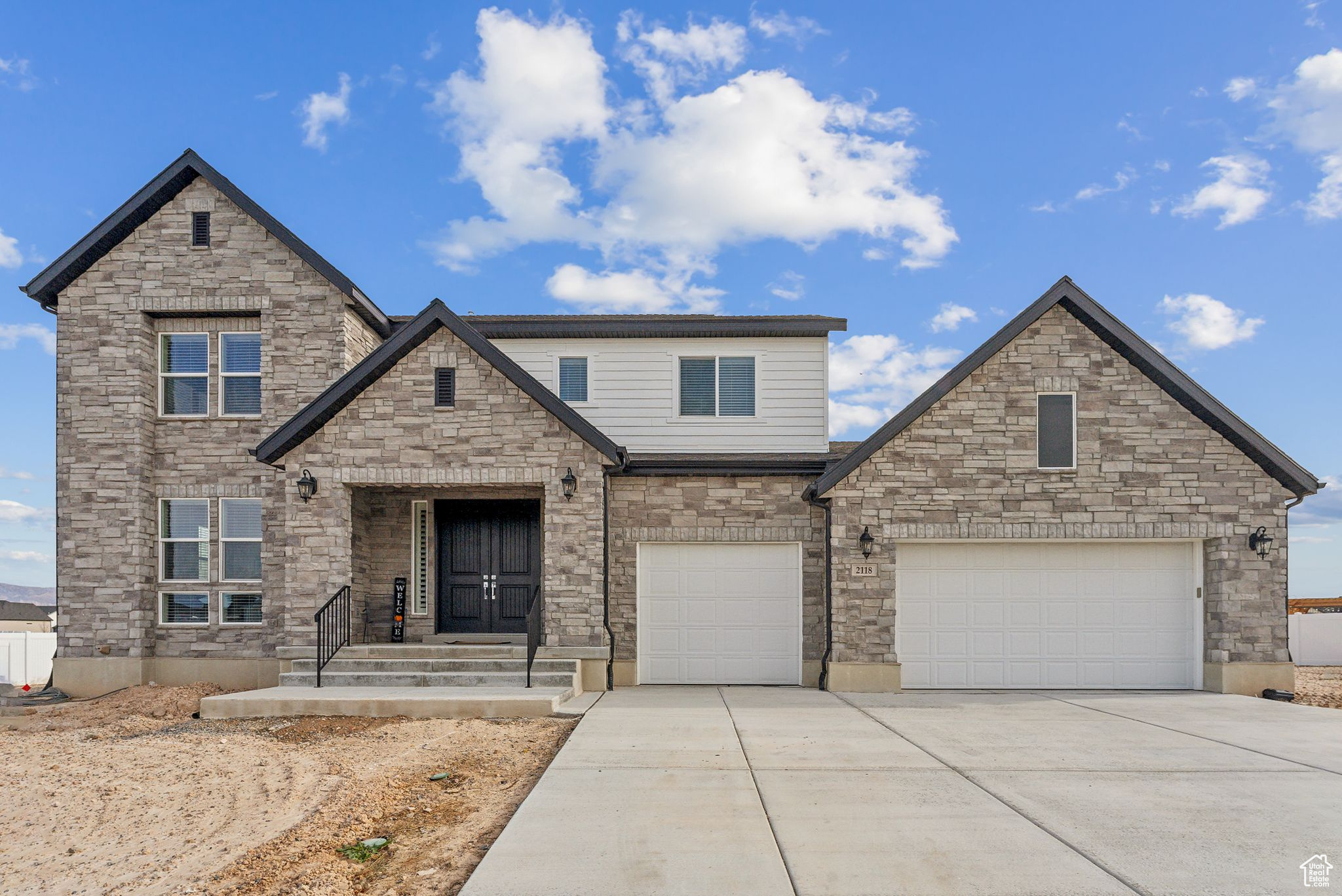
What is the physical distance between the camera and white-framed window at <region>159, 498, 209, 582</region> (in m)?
13.7

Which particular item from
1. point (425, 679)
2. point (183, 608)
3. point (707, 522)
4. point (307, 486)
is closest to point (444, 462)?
point (307, 486)

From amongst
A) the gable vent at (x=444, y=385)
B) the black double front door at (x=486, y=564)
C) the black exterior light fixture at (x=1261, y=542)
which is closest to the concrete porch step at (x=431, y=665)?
the black double front door at (x=486, y=564)

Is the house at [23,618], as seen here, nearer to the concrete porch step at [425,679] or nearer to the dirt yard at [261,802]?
the concrete porch step at [425,679]

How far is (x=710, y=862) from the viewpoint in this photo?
16.9 feet

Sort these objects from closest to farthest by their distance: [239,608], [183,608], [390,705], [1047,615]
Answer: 1. [390,705]
2. [1047,615]
3. [239,608]
4. [183,608]

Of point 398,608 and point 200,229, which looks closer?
point 398,608

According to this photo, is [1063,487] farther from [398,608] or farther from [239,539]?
[239,539]

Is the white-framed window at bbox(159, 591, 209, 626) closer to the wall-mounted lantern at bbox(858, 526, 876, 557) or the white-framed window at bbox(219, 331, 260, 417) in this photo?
the white-framed window at bbox(219, 331, 260, 417)

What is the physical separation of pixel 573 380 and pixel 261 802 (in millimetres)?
9207

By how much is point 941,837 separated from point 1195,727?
5576 mm

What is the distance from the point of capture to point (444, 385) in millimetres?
12266

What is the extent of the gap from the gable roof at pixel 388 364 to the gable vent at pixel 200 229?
4081 millimetres

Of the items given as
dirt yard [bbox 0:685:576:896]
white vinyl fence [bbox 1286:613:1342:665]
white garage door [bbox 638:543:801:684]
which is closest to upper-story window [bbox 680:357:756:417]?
white garage door [bbox 638:543:801:684]

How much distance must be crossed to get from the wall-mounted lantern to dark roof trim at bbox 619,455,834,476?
1.44 meters
